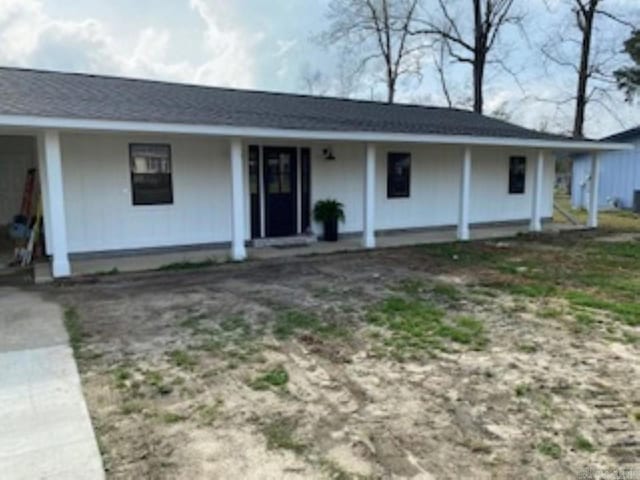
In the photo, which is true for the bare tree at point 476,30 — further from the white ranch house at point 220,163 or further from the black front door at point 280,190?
the black front door at point 280,190

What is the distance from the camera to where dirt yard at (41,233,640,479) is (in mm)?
2602

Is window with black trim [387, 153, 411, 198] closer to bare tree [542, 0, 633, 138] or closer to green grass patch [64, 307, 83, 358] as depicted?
green grass patch [64, 307, 83, 358]

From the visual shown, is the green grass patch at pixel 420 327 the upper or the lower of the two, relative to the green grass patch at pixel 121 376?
upper

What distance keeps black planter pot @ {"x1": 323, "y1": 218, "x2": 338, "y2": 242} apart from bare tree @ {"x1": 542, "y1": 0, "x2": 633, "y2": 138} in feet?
52.6

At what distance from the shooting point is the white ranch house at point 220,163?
7.22 metres

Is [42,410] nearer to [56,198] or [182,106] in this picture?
[56,198]

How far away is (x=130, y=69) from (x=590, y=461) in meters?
21.6

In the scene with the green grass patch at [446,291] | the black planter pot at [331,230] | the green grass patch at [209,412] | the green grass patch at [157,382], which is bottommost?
the green grass patch at [209,412]

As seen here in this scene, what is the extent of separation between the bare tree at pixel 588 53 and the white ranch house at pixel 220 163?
11.1 m

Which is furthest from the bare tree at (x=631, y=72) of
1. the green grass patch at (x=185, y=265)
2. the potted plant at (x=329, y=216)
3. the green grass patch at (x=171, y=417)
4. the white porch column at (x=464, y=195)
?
the green grass patch at (x=171, y=417)

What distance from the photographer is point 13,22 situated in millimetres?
14883

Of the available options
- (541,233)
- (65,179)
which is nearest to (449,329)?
(65,179)

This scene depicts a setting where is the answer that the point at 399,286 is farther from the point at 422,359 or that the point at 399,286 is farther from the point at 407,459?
the point at 407,459

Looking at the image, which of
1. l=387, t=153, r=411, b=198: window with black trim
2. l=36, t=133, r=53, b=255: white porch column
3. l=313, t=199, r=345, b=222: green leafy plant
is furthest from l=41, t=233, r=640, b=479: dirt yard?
l=387, t=153, r=411, b=198: window with black trim
